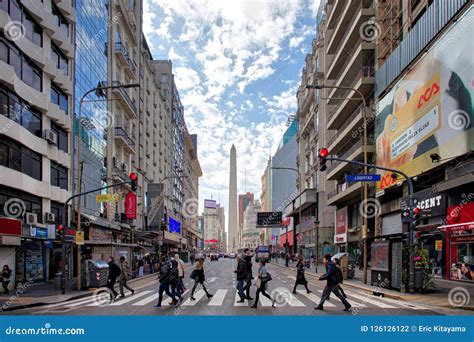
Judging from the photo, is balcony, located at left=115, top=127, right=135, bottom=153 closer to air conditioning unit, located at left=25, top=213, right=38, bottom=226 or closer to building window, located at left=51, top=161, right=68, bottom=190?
building window, located at left=51, top=161, right=68, bottom=190

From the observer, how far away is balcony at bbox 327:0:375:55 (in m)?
38.6

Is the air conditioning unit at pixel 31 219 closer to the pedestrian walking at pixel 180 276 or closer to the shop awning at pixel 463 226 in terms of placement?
the pedestrian walking at pixel 180 276

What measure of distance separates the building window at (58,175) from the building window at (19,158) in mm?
1945

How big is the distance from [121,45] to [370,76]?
25505 mm

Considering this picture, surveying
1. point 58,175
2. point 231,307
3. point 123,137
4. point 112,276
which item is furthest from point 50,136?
point 231,307

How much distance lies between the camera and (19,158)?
79.9 feet

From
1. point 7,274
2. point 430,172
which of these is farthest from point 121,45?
point 430,172

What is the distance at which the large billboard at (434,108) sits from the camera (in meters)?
21.4

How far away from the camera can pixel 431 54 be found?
2541 cm

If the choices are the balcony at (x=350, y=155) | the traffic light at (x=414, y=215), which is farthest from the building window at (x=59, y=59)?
the traffic light at (x=414, y=215)

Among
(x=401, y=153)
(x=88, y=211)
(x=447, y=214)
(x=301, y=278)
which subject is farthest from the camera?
(x=88, y=211)

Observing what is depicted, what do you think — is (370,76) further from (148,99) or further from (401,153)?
(148,99)

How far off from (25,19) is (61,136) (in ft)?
27.4

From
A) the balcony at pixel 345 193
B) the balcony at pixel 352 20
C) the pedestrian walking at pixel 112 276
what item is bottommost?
the pedestrian walking at pixel 112 276
